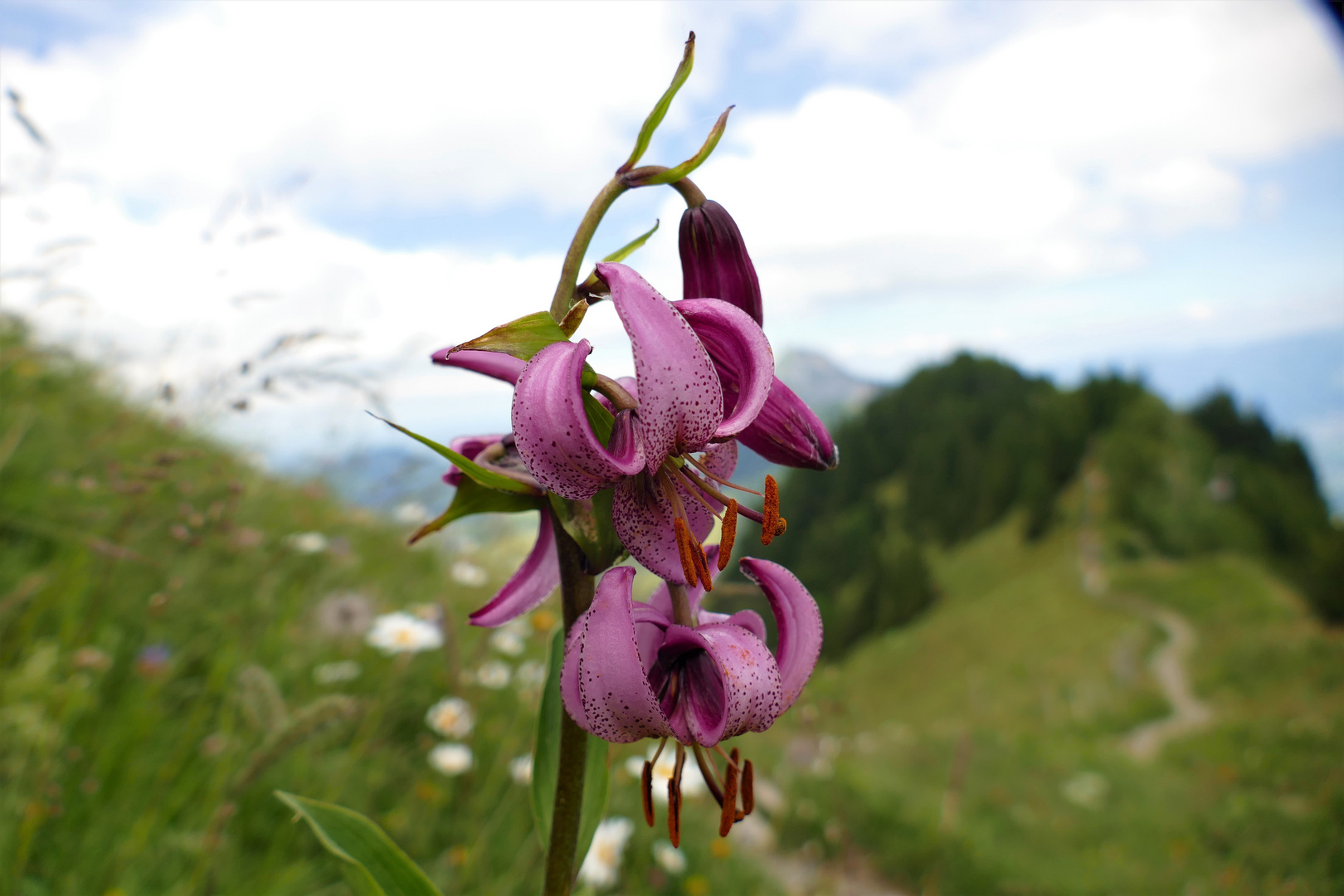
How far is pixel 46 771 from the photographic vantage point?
4.60 feet

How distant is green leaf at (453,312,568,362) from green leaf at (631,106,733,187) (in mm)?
184

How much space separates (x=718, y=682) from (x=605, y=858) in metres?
1.71

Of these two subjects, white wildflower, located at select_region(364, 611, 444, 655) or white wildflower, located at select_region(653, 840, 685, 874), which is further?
white wildflower, located at select_region(653, 840, 685, 874)

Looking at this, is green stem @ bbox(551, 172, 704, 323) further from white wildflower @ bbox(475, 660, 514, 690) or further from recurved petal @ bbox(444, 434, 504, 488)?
white wildflower @ bbox(475, 660, 514, 690)

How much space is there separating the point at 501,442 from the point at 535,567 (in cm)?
14

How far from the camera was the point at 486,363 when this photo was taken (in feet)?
2.34

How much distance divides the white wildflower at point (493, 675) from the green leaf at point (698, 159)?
2.02 m

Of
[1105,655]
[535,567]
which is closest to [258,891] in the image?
[535,567]

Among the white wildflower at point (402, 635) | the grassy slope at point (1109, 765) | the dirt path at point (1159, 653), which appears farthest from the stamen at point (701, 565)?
the dirt path at point (1159, 653)

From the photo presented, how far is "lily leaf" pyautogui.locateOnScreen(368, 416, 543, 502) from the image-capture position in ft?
1.83

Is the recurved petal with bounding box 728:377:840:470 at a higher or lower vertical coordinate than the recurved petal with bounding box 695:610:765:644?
higher

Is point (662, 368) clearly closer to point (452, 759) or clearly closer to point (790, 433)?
point (790, 433)

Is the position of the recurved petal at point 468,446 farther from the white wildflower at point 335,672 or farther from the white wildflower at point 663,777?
the white wildflower at point 335,672

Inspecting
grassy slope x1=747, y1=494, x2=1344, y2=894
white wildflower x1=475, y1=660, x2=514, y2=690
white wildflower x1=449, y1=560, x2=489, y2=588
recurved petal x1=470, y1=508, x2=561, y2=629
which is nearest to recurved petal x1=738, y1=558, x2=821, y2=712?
recurved petal x1=470, y1=508, x2=561, y2=629
